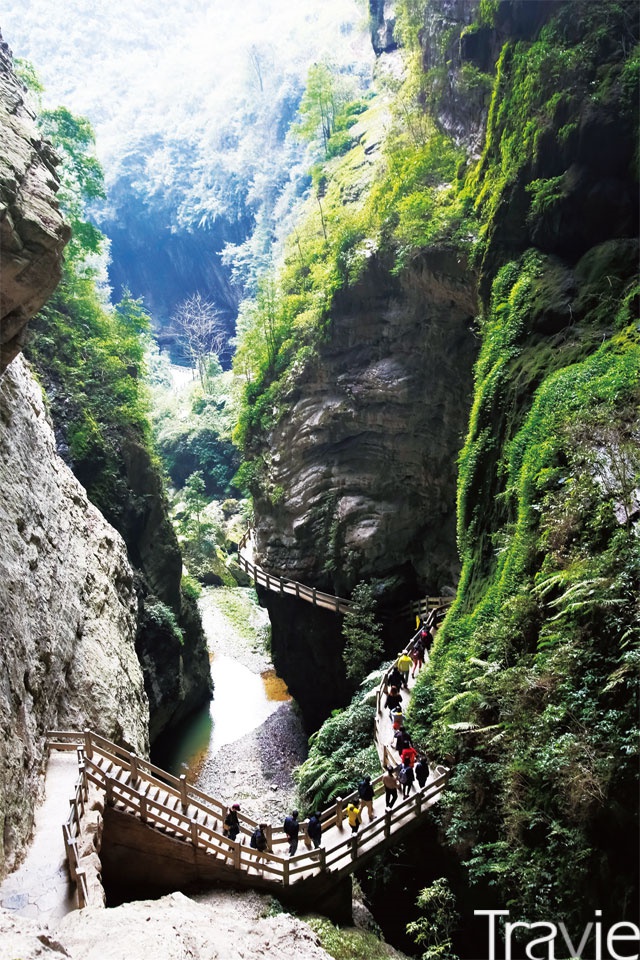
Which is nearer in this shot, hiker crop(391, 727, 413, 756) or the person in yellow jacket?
hiker crop(391, 727, 413, 756)

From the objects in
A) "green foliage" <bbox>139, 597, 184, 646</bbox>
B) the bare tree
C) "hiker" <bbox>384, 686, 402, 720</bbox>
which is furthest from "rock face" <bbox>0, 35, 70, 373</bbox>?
the bare tree

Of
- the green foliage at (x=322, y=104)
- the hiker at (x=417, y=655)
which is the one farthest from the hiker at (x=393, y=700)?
the green foliage at (x=322, y=104)

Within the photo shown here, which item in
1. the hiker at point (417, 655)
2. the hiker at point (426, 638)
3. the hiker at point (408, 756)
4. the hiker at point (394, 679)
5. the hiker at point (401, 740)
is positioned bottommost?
the hiker at point (408, 756)

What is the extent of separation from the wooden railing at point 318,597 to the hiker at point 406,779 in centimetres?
937

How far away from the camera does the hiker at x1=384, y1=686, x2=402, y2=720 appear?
1528cm

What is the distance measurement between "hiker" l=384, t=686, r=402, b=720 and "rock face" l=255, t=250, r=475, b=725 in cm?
803

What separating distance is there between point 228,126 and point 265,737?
79881mm

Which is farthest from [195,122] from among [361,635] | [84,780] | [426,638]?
[84,780]

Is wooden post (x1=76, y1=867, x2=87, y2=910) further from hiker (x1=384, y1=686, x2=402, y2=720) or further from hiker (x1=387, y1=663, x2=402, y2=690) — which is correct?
hiker (x1=387, y1=663, x2=402, y2=690)

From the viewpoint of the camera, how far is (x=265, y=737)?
25.4m

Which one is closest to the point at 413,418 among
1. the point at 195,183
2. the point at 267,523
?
the point at 267,523

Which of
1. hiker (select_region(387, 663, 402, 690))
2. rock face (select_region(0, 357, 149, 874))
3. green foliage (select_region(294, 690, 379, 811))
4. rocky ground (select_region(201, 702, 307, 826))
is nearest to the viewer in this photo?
rock face (select_region(0, 357, 149, 874))

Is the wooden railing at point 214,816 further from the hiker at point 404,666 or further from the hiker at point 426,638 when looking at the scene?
the hiker at point 426,638

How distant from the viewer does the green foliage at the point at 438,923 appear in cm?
962
